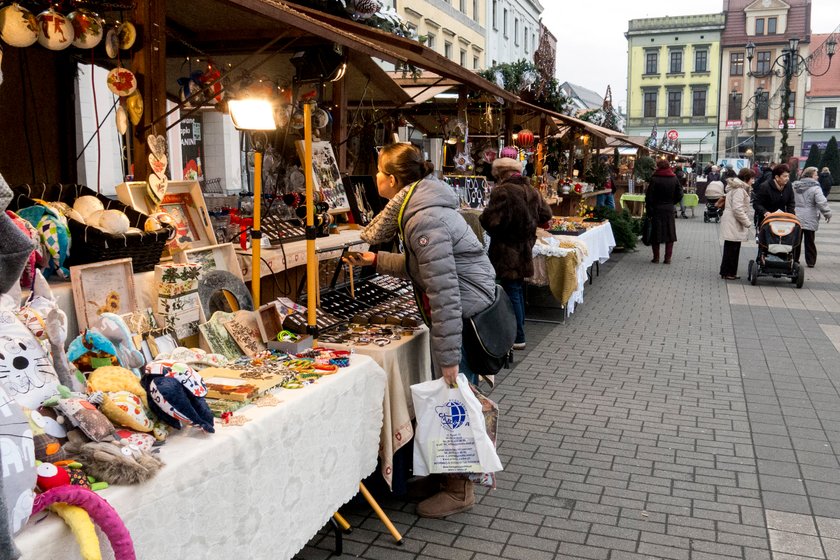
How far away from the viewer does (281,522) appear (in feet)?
9.06

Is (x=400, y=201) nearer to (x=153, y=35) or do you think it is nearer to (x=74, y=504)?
(x=153, y=35)

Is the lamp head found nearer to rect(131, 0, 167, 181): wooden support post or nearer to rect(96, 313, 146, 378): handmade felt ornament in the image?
rect(131, 0, 167, 181): wooden support post

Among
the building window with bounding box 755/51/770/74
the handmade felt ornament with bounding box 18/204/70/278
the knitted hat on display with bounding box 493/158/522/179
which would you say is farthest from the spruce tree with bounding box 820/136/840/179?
the handmade felt ornament with bounding box 18/204/70/278

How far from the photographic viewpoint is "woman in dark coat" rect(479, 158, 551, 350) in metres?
6.93

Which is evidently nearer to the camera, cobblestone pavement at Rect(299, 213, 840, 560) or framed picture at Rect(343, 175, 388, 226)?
cobblestone pavement at Rect(299, 213, 840, 560)

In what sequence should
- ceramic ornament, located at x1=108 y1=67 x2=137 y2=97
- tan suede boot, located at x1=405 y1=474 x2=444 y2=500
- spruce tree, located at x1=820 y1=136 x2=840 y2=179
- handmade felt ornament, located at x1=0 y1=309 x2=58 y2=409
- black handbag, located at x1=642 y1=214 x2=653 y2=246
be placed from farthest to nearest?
spruce tree, located at x1=820 y1=136 x2=840 y2=179, black handbag, located at x1=642 y1=214 x2=653 y2=246, tan suede boot, located at x1=405 y1=474 x2=444 y2=500, ceramic ornament, located at x1=108 y1=67 x2=137 y2=97, handmade felt ornament, located at x1=0 y1=309 x2=58 y2=409

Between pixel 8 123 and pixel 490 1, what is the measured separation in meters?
29.9

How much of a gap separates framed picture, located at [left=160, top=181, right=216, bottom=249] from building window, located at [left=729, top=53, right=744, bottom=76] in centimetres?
6518

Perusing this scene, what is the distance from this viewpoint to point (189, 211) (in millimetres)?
4055

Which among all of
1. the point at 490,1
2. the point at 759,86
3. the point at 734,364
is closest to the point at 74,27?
the point at 734,364

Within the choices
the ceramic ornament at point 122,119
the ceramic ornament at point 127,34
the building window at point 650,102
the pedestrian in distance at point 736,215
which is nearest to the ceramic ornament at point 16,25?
the ceramic ornament at point 127,34

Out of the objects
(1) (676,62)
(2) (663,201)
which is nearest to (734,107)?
(1) (676,62)

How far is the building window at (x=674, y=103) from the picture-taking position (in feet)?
208

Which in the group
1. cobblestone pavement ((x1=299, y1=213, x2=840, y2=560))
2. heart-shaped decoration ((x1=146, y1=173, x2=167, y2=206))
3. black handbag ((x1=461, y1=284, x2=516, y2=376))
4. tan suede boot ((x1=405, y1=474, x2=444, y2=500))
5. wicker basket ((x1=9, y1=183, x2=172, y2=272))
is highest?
heart-shaped decoration ((x1=146, y1=173, x2=167, y2=206))
